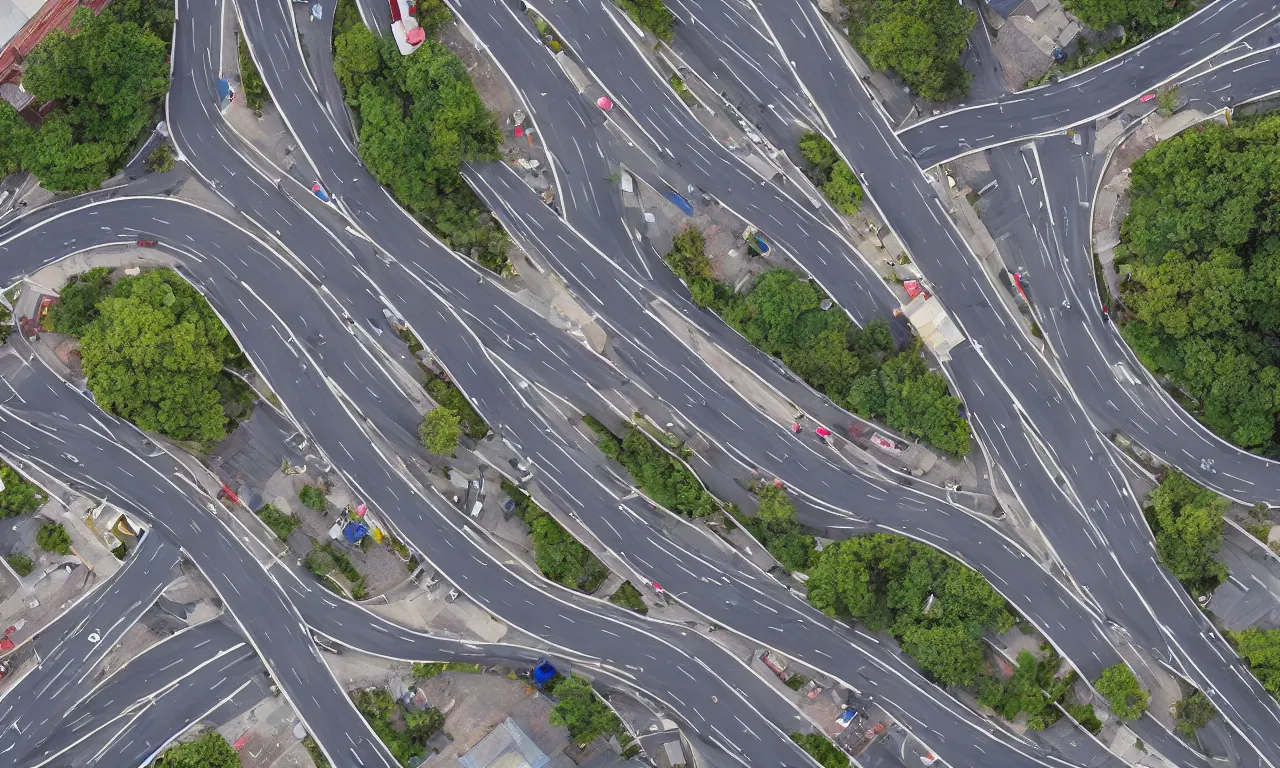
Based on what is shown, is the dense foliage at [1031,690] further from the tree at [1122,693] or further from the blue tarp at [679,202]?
the blue tarp at [679,202]

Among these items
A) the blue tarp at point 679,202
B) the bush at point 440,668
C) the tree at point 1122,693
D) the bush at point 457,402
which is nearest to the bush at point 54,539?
the bush at point 440,668

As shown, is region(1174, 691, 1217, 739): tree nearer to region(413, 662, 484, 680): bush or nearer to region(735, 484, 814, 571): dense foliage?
region(735, 484, 814, 571): dense foliage

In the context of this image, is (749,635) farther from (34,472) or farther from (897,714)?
(34,472)

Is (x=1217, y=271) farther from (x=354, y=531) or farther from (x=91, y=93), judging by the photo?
(x=91, y=93)

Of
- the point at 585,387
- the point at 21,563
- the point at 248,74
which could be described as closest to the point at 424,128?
the point at 248,74

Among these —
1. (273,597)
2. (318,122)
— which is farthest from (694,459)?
(318,122)

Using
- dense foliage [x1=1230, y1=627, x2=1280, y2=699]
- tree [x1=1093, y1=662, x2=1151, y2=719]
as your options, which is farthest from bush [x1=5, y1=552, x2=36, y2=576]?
dense foliage [x1=1230, y1=627, x2=1280, y2=699]
